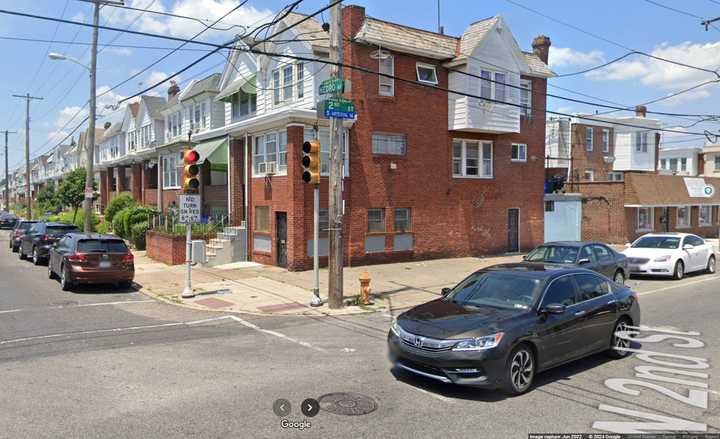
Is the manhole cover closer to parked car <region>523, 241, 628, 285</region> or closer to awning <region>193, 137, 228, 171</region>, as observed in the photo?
parked car <region>523, 241, 628, 285</region>

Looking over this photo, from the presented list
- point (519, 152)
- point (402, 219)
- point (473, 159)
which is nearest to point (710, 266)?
point (519, 152)

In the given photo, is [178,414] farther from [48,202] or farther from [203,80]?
[48,202]

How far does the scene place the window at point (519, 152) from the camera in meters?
25.4

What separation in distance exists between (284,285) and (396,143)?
770 cm

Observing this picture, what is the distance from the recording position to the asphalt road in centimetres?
557

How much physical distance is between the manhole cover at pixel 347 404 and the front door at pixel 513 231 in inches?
789

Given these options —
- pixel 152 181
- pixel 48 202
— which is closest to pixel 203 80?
pixel 152 181

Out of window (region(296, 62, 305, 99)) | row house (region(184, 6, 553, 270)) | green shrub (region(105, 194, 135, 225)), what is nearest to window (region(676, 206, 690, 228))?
row house (region(184, 6, 553, 270))

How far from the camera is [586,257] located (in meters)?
14.9

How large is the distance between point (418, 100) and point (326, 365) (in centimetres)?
1555

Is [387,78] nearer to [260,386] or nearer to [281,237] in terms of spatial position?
[281,237]

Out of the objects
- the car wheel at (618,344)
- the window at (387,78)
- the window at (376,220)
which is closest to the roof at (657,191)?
the window at (387,78)

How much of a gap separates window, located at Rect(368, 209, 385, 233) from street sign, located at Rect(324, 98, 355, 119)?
26.3 ft

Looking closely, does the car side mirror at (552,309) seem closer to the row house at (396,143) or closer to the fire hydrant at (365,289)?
the fire hydrant at (365,289)
